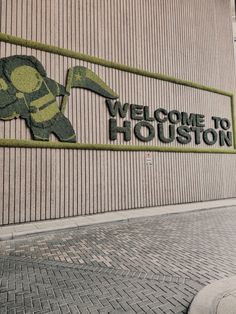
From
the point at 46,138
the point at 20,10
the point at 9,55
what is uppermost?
the point at 20,10

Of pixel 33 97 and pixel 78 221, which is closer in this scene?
pixel 78 221

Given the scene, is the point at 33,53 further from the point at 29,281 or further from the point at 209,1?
the point at 209,1

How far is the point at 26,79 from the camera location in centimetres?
1152

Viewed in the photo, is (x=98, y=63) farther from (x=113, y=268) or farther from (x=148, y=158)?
(x=113, y=268)

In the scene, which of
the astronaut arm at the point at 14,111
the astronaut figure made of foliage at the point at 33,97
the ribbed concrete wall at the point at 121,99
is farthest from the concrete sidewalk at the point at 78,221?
the astronaut arm at the point at 14,111

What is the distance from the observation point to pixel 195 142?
17.1 m

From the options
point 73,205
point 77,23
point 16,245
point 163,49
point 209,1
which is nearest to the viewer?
point 16,245

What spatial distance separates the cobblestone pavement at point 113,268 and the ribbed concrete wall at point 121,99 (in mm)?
2638

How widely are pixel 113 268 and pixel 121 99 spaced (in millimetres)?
9517

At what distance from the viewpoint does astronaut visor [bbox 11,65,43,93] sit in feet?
36.9

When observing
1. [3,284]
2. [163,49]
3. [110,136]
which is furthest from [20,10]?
[3,284]

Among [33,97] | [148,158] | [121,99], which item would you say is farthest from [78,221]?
[121,99]

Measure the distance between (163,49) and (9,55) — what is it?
A: 8.37 metres

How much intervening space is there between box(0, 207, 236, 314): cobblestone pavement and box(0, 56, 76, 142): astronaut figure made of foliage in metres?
4.18
